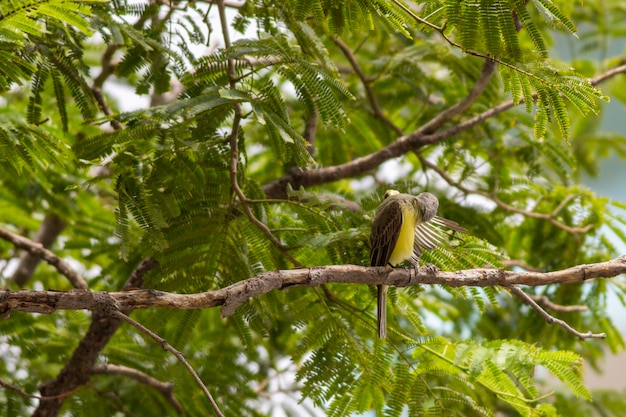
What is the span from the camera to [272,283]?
2.96m

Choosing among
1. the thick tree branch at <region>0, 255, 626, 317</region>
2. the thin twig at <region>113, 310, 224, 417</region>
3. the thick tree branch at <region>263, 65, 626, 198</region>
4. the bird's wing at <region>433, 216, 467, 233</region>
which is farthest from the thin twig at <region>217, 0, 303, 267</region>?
the thick tree branch at <region>263, 65, 626, 198</region>

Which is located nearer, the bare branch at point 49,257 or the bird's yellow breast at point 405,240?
the bird's yellow breast at point 405,240

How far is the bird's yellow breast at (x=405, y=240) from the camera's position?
11.3 feet

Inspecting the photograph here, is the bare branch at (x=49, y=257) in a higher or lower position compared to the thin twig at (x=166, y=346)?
higher

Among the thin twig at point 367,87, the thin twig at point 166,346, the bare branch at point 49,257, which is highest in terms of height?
the thin twig at point 367,87

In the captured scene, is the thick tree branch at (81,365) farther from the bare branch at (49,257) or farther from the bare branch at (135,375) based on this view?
the bare branch at (49,257)

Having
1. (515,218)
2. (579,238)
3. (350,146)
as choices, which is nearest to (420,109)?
(350,146)

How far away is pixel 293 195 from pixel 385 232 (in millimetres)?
541

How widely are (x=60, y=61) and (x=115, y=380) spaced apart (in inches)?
87.0

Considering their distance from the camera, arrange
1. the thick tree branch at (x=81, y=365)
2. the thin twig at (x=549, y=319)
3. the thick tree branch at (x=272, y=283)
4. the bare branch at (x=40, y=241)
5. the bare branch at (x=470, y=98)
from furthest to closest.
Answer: the bare branch at (x=40, y=241) → the bare branch at (x=470, y=98) → the thick tree branch at (x=81, y=365) → the thin twig at (x=549, y=319) → the thick tree branch at (x=272, y=283)

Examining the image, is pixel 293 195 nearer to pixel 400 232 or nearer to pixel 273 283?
pixel 400 232

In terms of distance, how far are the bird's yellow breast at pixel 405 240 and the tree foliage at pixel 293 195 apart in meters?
0.24

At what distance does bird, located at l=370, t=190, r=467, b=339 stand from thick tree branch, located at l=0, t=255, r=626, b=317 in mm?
191

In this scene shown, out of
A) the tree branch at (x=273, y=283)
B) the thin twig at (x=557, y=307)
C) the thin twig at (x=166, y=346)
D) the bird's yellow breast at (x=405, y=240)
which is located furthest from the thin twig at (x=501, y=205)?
the thin twig at (x=166, y=346)
